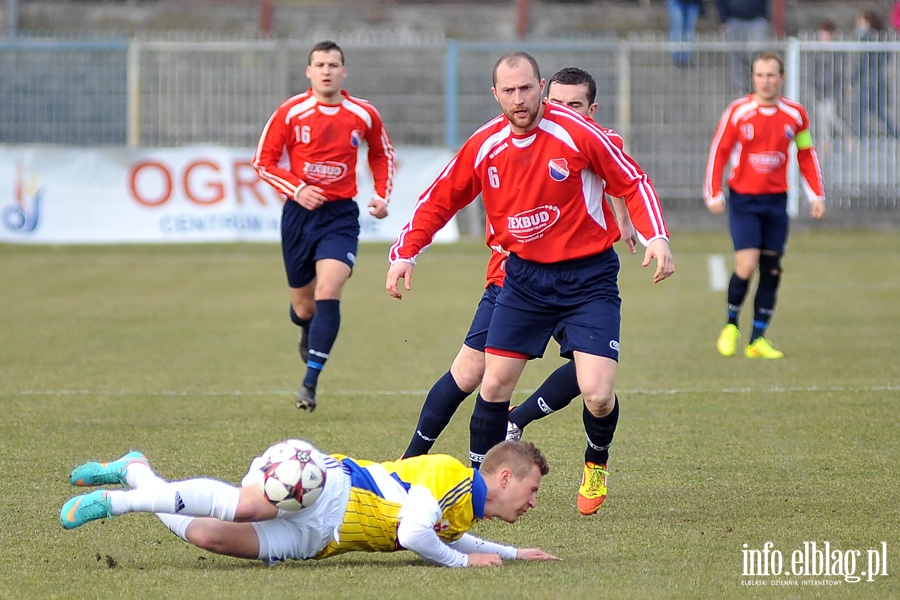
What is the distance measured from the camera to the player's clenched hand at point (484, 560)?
496 centimetres

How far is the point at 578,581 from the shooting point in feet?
15.7

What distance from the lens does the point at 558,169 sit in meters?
5.74

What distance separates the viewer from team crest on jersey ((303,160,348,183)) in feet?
29.1

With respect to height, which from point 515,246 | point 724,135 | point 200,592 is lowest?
point 200,592

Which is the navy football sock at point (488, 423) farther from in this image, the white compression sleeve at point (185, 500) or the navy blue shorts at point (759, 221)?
the navy blue shorts at point (759, 221)

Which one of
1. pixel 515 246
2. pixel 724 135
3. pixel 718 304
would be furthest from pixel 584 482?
pixel 718 304

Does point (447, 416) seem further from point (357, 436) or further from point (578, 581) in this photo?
point (578, 581)

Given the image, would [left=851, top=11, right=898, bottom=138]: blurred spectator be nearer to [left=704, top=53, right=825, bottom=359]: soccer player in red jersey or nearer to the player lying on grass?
[left=704, top=53, right=825, bottom=359]: soccer player in red jersey

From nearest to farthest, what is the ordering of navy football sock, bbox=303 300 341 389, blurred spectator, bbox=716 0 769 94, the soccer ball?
the soccer ball
navy football sock, bbox=303 300 341 389
blurred spectator, bbox=716 0 769 94

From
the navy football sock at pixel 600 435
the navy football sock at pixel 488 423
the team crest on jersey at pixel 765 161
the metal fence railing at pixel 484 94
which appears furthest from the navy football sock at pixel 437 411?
the metal fence railing at pixel 484 94

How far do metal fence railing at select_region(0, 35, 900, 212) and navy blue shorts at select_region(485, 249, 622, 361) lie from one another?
14563 mm

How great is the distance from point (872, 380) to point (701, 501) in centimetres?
371

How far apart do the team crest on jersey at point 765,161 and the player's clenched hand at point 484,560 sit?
20.7 feet

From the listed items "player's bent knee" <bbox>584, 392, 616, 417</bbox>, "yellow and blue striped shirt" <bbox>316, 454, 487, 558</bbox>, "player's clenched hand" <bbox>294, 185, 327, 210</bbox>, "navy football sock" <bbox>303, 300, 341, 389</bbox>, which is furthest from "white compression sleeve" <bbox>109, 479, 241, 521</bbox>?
"player's clenched hand" <bbox>294, 185, 327, 210</bbox>
